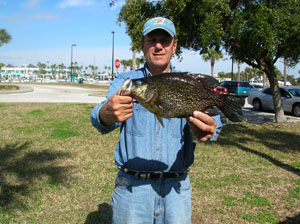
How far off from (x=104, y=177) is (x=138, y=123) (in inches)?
150

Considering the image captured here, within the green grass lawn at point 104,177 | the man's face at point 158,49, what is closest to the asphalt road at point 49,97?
the green grass lawn at point 104,177

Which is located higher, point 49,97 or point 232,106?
point 232,106

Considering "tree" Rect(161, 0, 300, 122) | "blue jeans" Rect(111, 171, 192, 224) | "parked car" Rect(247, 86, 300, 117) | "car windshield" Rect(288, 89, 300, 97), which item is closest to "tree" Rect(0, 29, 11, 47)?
"tree" Rect(161, 0, 300, 122)

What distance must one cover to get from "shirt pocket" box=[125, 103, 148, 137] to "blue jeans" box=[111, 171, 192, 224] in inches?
14.3

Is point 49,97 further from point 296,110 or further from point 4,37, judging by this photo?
point 296,110

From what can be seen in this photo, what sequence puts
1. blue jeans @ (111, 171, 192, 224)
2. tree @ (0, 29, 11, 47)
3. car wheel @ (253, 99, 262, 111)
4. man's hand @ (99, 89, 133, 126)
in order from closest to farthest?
man's hand @ (99, 89, 133, 126) < blue jeans @ (111, 171, 192, 224) < car wheel @ (253, 99, 262, 111) < tree @ (0, 29, 11, 47)

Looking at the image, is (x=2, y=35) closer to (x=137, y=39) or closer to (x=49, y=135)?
(x=137, y=39)

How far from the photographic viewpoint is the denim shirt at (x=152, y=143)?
224 cm

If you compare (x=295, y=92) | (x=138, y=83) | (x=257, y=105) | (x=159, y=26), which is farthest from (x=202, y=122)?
(x=257, y=105)

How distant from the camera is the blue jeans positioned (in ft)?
7.21

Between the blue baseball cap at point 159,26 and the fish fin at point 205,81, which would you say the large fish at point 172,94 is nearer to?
the fish fin at point 205,81

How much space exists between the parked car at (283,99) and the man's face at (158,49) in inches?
648

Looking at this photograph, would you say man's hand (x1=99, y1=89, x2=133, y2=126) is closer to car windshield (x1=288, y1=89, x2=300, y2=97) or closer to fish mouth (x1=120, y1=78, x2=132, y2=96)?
fish mouth (x1=120, y1=78, x2=132, y2=96)

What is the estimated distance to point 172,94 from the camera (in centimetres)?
190
